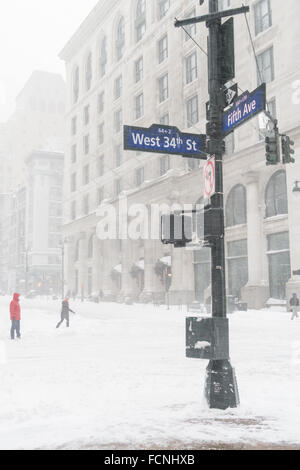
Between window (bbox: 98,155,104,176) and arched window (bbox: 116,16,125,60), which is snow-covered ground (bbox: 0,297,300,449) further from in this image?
arched window (bbox: 116,16,125,60)

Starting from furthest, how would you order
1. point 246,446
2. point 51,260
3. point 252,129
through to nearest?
point 51,260 → point 252,129 → point 246,446

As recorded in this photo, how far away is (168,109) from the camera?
1873 inches

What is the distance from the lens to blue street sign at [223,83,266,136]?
260 inches

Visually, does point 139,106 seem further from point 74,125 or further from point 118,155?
point 74,125

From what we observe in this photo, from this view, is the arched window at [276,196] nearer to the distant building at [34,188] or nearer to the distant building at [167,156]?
the distant building at [167,156]

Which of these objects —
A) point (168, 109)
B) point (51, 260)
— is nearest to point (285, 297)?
point (168, 109)

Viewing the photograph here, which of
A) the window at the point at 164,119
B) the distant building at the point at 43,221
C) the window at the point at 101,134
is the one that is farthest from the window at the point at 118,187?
the distant building at the point at 43,221

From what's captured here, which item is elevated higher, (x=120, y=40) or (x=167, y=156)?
(x=120, y=40)

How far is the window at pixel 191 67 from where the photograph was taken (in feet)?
146

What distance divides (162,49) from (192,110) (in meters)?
10.00

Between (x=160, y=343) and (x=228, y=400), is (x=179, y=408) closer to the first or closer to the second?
(x=228, y=400)

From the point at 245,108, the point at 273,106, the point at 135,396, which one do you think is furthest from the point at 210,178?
the point at 273,106

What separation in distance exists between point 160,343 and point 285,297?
62.8 ft

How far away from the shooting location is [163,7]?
50156 mm
